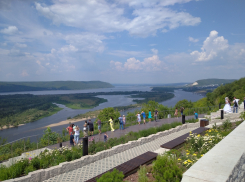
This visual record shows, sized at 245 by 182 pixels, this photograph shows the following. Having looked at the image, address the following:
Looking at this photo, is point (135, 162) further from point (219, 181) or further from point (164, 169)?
point (219, 181)

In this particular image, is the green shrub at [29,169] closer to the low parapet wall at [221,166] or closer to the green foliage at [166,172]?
the green foliage at [166,172]

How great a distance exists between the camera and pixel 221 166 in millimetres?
3174

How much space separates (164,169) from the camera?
4566mm

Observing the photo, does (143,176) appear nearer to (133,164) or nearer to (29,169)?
(133,164)

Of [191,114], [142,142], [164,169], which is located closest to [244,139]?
[164,169]

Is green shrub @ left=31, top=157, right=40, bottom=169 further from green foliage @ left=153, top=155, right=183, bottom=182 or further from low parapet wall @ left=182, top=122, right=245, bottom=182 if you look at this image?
low parapet wall @ left=182, top=122, right=245, bottom=182

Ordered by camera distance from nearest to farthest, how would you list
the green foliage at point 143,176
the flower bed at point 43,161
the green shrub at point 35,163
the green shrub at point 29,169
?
1. the green foliage at point 143,176
2. the flower bed at point 43,161
3. the green shrub at point 29,169
4. the green shrub at point 35,163

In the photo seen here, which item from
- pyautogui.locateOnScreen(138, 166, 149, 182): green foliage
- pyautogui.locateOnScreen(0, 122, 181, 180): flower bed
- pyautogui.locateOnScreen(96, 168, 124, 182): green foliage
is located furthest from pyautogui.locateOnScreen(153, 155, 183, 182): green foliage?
pyautogui.locateOnScreen(0, 122, 181, 180): flower bed

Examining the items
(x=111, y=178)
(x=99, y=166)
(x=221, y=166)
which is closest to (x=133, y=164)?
(x=99, y=166)

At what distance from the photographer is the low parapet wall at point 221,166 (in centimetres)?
285

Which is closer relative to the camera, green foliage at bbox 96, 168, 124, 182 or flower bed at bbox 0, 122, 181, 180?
green foliage at bbox 96, 168, 124, 182

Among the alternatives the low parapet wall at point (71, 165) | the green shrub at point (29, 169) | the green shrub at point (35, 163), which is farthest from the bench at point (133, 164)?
the green shrub at point (35, 163)

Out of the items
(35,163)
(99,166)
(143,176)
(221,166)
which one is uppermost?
(221,166)

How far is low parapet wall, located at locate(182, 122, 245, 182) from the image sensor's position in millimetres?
2854
